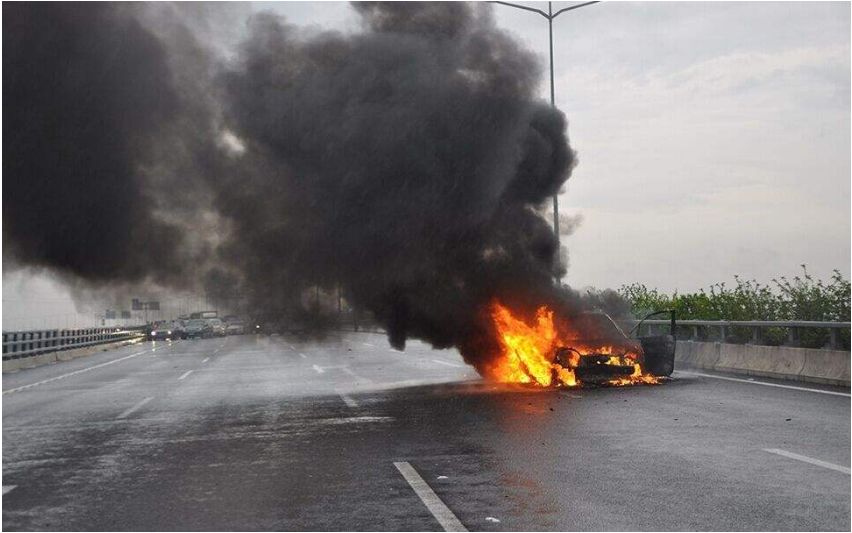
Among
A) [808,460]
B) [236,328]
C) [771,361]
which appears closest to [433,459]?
[808,460]

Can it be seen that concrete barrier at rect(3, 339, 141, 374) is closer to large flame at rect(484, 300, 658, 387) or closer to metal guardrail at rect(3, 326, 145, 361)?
metal guardrail at rect(3, 326, 145, 361)

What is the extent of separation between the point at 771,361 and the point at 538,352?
4723 millimetres

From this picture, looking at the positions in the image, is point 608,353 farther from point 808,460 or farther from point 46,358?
point 46,358

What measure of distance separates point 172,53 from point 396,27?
18.3 feet

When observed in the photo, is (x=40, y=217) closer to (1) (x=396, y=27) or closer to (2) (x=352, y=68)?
(2) (x=352, y=68)

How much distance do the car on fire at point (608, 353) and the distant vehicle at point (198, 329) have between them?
163 ft

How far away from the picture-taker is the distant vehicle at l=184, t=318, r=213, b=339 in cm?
6612

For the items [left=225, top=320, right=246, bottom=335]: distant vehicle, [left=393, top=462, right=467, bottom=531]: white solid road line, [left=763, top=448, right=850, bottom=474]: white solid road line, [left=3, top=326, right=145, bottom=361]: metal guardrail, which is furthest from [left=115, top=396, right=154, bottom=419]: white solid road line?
[left=225, top=320, right=246, bottom=335]: distant vehicle

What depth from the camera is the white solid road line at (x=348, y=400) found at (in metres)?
16.3

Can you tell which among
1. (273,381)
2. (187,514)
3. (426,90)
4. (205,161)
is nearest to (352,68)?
(426,90)

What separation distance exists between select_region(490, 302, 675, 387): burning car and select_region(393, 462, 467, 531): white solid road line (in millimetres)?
8930

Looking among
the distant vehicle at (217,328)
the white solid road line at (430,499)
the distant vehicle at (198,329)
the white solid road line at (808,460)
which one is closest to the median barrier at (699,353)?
the white solid road line at (808,460)

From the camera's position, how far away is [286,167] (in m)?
23.2

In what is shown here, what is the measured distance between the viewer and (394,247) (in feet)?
74.6
